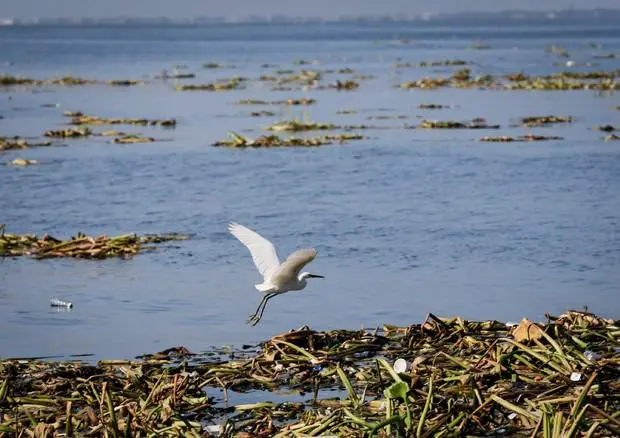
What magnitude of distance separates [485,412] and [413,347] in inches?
86.6

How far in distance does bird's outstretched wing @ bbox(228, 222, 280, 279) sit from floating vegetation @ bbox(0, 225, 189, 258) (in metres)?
5.79

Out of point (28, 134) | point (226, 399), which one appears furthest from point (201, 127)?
point (226, 399)

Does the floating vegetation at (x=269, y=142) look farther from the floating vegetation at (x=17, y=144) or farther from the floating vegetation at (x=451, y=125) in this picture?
the floating vegetation at (x=17, y=144)

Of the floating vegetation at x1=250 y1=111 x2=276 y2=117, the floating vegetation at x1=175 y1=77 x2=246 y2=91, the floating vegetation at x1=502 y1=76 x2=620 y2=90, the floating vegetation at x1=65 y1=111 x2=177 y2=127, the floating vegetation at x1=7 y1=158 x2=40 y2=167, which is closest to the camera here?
the floating vegetation at x1=7 y1=158 x2=40 y2=167

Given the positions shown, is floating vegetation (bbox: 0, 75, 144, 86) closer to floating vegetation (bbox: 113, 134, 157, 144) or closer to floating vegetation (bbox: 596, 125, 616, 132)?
floating vegetation (bbox: 113, 134, 157, 144)

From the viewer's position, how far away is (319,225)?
20.5 meters

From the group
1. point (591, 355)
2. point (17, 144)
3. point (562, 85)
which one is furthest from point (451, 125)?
point (591, 355)

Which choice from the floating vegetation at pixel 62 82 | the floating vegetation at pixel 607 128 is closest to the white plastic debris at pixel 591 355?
the floating vegetation at pixel 607 128

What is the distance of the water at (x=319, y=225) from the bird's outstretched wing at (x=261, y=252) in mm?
906

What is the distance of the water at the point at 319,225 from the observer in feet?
46.1

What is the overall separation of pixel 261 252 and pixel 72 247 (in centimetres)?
640

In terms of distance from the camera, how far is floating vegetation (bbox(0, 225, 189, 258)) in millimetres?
17812

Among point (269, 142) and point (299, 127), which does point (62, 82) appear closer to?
point (299, 127)

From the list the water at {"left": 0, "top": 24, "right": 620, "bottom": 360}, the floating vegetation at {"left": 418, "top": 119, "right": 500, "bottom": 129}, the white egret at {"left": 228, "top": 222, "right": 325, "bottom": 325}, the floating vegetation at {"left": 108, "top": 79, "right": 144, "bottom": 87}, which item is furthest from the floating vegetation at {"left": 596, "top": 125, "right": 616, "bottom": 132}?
the floating vegetation at {"left": 108, "top": 79, "right": 144, "bottom": 87}
